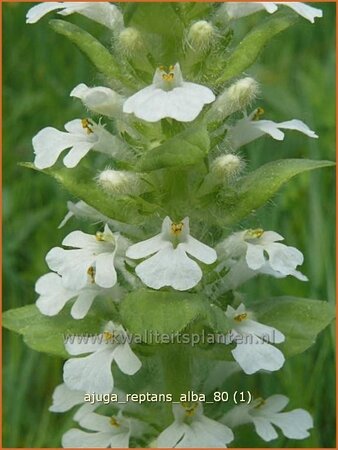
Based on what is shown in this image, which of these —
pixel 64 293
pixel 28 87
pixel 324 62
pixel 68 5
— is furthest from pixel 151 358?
pixel 324 62

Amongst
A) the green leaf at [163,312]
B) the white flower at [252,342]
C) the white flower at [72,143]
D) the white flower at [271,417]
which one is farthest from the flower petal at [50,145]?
the white flower at [271,417]

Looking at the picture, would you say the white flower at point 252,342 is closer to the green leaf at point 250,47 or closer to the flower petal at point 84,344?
the flower petal at point 84,344

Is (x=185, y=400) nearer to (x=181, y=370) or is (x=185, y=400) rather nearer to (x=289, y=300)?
(x=181, y=370)

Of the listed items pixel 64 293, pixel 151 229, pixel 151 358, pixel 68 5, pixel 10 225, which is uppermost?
pixel 68 5

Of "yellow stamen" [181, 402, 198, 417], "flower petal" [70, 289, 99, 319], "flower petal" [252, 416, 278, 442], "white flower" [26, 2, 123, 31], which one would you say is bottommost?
"flower petal" [252, 416, 278, 442]

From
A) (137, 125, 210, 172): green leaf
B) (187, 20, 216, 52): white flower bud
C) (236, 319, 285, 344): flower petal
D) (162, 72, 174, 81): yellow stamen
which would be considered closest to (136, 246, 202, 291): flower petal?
(137, 125, 210, 172): green leaf

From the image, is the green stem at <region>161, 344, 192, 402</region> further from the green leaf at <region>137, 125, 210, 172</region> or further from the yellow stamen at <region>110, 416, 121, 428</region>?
the green leaf at <region>137, 125, 210, 172</region>
